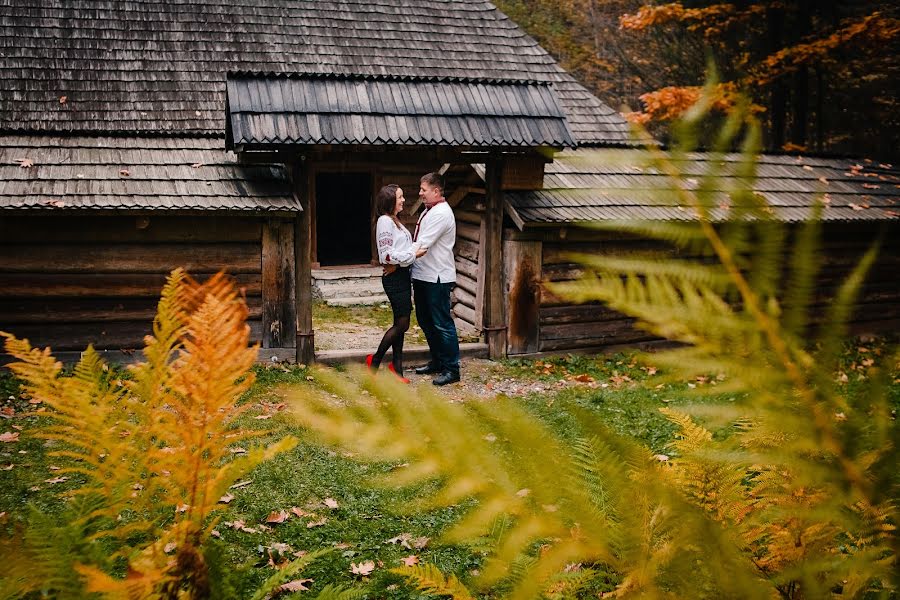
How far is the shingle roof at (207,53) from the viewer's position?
10.1 metres

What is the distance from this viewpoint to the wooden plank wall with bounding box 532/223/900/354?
930 centimetres

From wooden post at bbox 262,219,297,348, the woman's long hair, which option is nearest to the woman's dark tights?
the woman's long hair

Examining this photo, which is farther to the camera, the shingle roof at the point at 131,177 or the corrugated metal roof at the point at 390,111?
the corrugated metal roof at the point at 390,111

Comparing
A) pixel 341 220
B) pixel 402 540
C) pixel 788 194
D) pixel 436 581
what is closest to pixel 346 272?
pixel 341 220

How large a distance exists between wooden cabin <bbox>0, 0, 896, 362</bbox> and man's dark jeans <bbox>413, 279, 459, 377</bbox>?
128cm

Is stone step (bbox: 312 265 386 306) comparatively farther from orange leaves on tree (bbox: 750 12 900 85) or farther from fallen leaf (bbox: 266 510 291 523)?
orange leaves on tree (bbox: 750 12 900 85)

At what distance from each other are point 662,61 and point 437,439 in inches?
955

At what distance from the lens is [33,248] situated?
788 cm

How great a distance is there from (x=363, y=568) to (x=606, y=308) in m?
6.53

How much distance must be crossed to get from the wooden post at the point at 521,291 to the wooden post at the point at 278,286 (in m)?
2.64

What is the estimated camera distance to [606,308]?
9.84 metres

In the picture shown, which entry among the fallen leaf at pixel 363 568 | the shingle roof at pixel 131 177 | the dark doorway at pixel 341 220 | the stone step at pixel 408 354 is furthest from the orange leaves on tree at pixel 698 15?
the fallen leaf at pixel 363 568

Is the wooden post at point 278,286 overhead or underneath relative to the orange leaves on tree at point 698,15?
underneath

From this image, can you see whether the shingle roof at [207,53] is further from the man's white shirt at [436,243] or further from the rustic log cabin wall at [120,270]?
the man's white shirt at [436,243]
